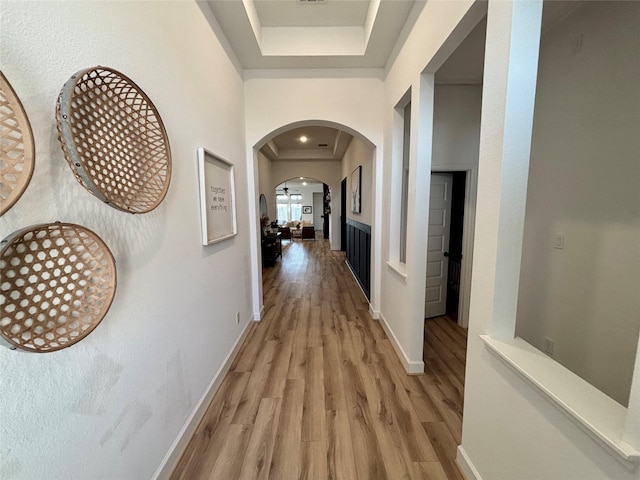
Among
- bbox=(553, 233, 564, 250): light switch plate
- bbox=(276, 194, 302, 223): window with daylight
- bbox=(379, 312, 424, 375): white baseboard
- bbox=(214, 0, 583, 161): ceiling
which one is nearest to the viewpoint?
bbox=(553, 233, 564, 250): light switch plate

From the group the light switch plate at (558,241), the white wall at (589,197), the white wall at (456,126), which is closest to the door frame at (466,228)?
the white wall at (456,126)

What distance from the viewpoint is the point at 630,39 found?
150 centimetres

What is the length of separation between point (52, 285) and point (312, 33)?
3.02m

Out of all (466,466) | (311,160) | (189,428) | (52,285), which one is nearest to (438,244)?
(466,466)

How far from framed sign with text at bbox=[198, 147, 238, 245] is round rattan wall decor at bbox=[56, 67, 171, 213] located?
53cm

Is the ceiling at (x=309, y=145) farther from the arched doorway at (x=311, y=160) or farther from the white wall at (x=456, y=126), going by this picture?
the white wall at (x=456, y=126)

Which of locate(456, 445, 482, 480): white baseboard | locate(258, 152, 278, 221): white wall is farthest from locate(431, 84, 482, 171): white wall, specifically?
locate(258, 152, 278, 221): white wall

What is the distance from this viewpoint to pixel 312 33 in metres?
2.57

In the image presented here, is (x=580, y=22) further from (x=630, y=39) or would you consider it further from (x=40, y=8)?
(x=40, y=8)

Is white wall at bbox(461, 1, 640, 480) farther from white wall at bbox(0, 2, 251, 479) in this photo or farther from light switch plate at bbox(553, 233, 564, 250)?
white wall at bbox(0, 2, 251, 479)

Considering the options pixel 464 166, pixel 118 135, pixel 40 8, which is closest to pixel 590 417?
pixel 118 135

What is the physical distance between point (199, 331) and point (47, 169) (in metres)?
1.27

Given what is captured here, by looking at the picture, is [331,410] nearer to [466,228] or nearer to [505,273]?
[505,273]

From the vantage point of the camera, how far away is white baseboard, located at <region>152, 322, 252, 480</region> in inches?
51.7
